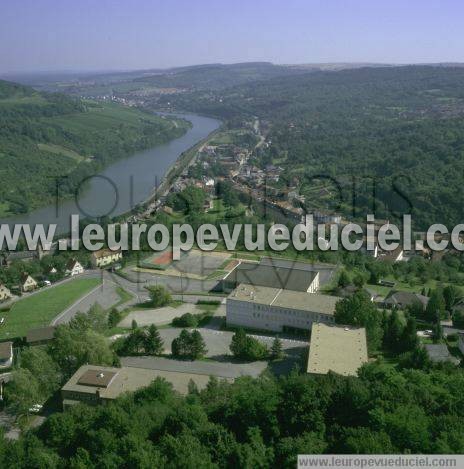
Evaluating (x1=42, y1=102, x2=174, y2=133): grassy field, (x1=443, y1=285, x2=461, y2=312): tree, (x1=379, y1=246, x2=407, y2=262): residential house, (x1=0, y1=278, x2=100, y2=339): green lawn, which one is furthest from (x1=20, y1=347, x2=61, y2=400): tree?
(x1=42, y1=102, x2=174, y2=133): grassy field

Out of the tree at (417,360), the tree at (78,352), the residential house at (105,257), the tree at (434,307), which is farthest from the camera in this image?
the residential house at (105,257)

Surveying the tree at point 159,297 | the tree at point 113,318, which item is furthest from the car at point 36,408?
the tree at point 159,297

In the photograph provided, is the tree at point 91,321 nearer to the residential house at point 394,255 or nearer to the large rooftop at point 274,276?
the large rooftop at point 274,276

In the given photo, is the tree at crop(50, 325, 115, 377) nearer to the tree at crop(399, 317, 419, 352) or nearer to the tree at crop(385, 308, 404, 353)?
the tree at crop(385, 308, 404, 353)

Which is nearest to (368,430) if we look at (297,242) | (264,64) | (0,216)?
(297,242)

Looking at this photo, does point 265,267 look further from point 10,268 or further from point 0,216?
point 0,216
